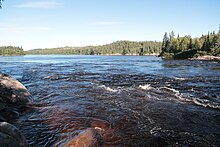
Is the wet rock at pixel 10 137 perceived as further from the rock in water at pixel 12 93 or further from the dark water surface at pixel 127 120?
the rock in water at pixel 12 93

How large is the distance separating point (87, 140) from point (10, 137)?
2308 mm

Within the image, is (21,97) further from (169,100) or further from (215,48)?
(215,48)

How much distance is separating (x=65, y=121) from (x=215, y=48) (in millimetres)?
91071

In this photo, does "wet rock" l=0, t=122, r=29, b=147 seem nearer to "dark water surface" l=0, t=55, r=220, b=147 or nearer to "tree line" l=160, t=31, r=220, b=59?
"dark water surface" l=0, t=55, r=220, b=147

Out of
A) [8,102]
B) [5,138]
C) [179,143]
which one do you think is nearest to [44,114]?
[8,102]

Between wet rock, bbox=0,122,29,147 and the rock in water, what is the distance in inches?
201

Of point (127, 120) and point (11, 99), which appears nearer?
point (127, 120)


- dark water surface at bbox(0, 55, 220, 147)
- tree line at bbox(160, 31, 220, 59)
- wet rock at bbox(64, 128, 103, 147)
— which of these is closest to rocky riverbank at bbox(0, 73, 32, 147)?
dark water surface at bbox(0, 55, 220, 147)

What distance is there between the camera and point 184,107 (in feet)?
33.8

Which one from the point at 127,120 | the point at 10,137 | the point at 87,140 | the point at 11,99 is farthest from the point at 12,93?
the point at 127,120

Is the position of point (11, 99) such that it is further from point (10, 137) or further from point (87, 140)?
point (87, 140)

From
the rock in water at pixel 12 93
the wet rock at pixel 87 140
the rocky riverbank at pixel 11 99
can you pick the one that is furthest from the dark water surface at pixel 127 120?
the rock in water at pixel 12 93

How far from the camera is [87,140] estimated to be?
6137 mm

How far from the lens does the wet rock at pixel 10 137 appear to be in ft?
15.7
